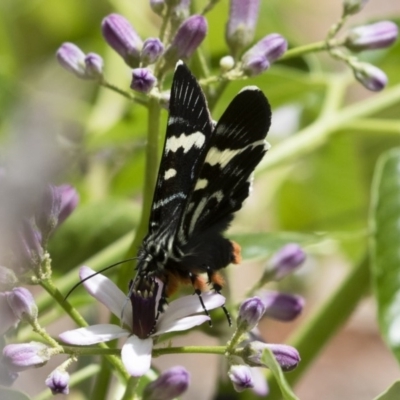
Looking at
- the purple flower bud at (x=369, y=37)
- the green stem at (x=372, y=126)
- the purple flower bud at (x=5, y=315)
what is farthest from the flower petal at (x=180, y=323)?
the green stem at (x=372, y=126)

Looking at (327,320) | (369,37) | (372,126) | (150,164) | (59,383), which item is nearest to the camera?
(59,383)

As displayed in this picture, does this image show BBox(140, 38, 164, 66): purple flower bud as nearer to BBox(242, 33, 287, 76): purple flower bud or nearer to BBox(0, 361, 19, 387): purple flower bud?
BBox(242, 33, 287, 76): purple flower bud

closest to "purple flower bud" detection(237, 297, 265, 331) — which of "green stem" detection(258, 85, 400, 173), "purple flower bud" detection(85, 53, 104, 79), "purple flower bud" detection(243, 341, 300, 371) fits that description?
"purple flower bud" detection(243, 341, 300, 371)

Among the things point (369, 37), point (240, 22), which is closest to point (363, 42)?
point (369, 37)

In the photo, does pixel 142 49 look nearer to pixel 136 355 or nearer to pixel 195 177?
pixel 195 177

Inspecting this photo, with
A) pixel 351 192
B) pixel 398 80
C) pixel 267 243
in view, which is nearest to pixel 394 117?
pixel 398 80

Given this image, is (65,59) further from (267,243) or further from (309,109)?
(309,109)

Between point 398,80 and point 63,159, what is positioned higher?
point 63,159
